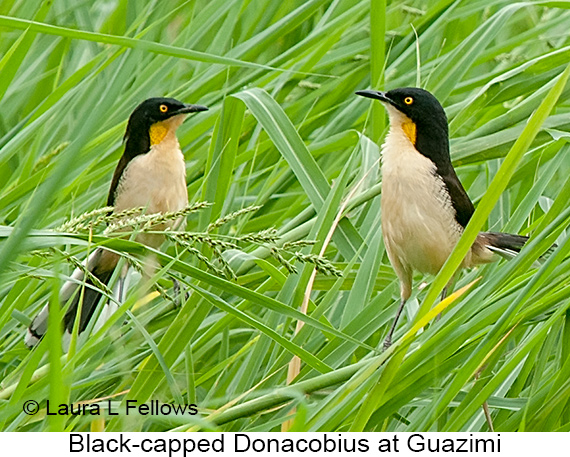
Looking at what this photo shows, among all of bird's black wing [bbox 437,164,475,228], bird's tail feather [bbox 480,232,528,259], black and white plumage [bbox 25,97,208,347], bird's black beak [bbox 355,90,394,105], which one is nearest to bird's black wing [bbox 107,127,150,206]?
black and white plumage [bbox 25,97,208,347]

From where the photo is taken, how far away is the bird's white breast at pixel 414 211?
7.97ft

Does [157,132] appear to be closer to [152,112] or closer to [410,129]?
[152,112]

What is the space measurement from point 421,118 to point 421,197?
0.23m

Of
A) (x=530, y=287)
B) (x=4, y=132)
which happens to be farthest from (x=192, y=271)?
(x=4, y=132)

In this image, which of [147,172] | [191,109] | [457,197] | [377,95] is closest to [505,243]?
[457,197]

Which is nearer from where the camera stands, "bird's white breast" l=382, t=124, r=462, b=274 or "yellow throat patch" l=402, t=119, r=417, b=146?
"bird's white breast" l=382, t=124, r=462, b=274

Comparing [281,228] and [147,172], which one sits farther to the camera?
[147,172]

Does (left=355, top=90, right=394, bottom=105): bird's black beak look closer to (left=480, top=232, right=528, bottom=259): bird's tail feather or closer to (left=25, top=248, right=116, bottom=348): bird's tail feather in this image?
(left=480, top=232, right=528, bottom=259): bird's tail feather

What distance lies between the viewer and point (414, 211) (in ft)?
8.20

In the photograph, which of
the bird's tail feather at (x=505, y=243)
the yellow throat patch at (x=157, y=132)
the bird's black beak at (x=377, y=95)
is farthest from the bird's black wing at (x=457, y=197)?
the yellow throat patch at (x=157, y=132)

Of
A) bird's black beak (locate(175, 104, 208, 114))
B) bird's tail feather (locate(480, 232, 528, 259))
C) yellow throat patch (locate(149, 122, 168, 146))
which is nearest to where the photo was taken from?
bird's tail feather (locate(480, 232, 528, 259))

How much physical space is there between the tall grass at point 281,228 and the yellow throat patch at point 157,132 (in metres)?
0.13

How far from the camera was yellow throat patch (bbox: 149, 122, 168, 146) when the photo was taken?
2892mm

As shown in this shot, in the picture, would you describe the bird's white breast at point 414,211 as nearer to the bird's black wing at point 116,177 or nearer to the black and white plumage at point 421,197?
the black and white plumage at point 421,197
